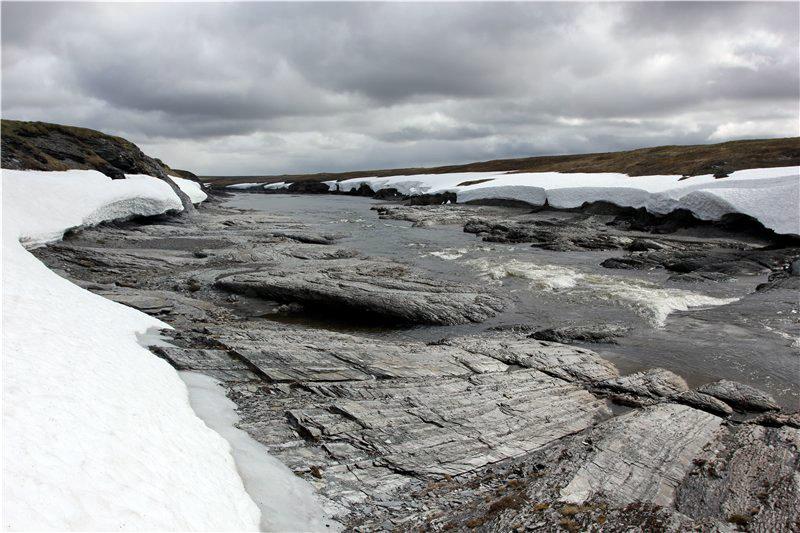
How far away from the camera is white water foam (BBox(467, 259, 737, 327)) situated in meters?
20.2

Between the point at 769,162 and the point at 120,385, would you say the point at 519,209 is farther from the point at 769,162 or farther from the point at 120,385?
the point at 120,385

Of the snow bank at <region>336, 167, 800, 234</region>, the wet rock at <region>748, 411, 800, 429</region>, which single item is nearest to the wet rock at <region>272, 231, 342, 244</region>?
the snow bank at <region>336, 167, 800, 234</region>

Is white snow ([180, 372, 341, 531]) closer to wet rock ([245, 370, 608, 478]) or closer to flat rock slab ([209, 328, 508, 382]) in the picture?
wet rock ([245, 370, 608, 478])

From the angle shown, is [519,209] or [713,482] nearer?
[713,482]

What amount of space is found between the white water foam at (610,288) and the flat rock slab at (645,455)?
8.70 meters

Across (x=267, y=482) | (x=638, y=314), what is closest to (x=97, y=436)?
(x=267, y=482)

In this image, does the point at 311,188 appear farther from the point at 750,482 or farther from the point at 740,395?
the point at 750,482

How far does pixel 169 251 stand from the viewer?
29.5 metres

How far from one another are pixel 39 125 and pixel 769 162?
81679mm

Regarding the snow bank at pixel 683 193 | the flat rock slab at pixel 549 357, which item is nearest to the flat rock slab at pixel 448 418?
the flat rock slab at pixel 549 357

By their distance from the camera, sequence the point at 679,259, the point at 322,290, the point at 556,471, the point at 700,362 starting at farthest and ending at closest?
the point at 679,259 < the point at 322,290 < the point at 700,362 < the point at 556,471

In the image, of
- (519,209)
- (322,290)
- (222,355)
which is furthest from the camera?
(519,209)

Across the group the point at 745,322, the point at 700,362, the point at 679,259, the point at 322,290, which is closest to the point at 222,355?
the point at 322,290

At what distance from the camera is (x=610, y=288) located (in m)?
23.0
